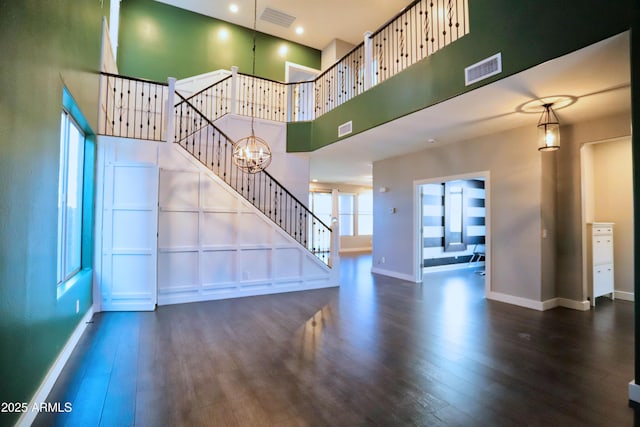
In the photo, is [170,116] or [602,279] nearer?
[602,279]

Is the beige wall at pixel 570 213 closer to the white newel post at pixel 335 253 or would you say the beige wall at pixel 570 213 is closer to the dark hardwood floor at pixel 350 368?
the dark hardwood floor at pixel 350 368

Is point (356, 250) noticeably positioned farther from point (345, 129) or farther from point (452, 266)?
point (345, 129)

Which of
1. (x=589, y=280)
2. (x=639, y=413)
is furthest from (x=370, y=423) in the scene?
(x=589, y=280)

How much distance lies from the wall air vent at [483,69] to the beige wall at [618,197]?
142 inches

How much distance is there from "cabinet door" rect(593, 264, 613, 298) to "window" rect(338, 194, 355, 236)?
8.52 m

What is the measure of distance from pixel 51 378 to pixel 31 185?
1.52 metres

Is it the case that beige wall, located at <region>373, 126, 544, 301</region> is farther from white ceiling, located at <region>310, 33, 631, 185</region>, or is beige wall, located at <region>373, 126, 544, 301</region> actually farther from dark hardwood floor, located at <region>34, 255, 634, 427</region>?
dark hardwood floor, located at <region>34, 255, 634, 427</region>

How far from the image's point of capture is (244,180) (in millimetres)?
6617

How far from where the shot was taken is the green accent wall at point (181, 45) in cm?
704

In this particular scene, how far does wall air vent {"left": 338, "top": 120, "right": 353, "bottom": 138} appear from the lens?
5.26 m

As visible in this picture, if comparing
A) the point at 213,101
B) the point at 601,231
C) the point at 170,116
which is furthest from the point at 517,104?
the point at 213,101

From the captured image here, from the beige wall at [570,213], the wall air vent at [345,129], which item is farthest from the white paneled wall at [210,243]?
the beige wall at [570,213]

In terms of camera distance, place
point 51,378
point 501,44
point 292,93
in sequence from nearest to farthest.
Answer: point 51,378, point 501,44, point 292,93

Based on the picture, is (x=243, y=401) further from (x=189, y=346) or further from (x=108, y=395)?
(x=189, y=346)
